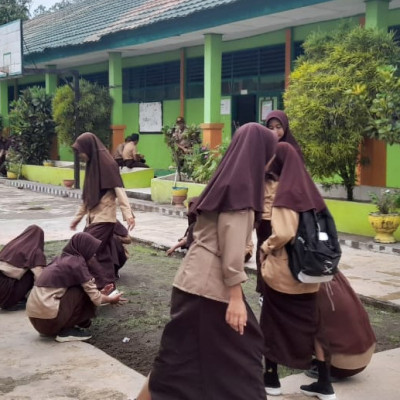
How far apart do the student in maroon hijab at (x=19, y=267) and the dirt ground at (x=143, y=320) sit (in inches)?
28.0

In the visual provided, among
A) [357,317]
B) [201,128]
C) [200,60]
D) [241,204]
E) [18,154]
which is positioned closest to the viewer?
[241,204]

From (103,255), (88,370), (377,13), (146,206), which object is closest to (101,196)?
(103,255)

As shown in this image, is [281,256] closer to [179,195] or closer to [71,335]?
[71,335]

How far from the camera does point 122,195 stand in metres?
6.12

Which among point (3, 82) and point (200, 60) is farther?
point (3, 82)

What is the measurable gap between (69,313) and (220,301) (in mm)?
2142

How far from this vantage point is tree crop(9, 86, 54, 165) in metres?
A: 18.9

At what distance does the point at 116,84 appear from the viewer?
55.4ft

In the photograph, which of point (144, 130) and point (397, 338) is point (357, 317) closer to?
point (397, 338)

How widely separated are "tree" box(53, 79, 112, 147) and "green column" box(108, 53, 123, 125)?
0.22m

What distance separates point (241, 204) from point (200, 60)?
1313 cm

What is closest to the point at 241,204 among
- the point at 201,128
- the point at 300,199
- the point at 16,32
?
the point at 300,199

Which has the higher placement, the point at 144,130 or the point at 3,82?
the point at 3,82

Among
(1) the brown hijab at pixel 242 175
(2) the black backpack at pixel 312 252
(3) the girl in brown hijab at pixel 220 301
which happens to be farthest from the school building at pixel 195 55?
(3) the girl in brown hijab at pixel 220 301
